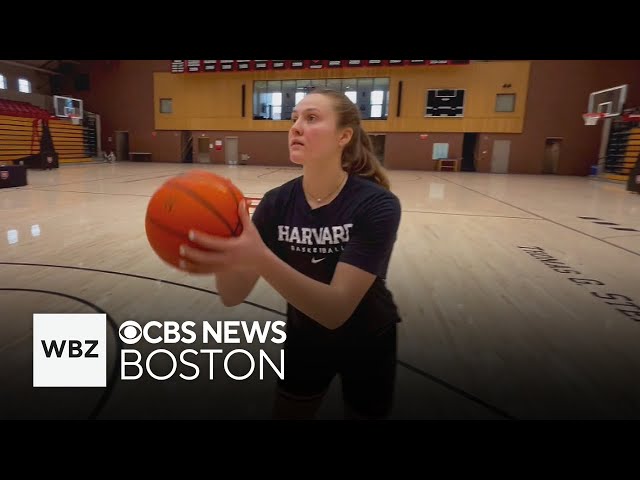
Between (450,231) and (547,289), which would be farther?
(450,231)

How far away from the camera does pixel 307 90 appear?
764 inches

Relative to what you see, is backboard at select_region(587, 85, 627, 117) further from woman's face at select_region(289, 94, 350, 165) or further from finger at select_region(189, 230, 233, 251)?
finger at select_region(189, 230, 233, 251)

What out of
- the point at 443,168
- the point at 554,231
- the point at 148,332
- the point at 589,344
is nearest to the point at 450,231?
the point at 554,231

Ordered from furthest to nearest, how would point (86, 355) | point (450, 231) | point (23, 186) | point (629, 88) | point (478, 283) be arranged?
point (629, 88) → point (23, 186) → point (450, 231) → point (478, 283) → point (86, 355)

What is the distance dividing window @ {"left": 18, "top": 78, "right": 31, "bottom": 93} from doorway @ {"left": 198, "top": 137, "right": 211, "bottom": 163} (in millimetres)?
8385

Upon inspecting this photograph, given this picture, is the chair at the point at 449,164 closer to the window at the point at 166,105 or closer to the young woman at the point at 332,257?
the window at the point at 166,105

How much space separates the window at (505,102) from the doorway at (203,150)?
45.6 feet

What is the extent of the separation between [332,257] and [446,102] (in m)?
19.3

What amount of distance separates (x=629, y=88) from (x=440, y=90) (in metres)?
7.13

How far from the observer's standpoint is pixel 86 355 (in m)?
1.81

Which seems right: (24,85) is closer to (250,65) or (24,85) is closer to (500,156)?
(250,65)

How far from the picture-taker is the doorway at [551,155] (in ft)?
Answer: 60.0
